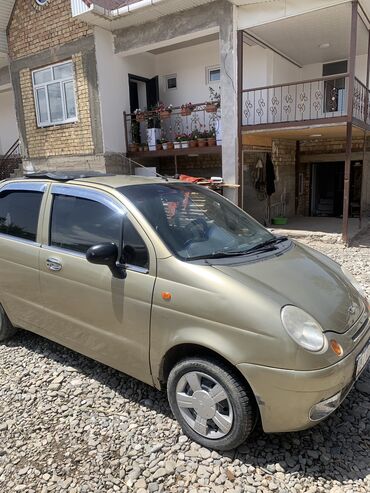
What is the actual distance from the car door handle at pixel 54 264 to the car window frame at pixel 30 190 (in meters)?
0.24

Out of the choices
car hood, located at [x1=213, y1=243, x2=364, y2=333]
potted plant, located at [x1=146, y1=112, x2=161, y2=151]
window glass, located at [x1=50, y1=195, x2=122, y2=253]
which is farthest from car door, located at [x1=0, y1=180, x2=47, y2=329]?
potted plant, located at [x1=146, y1=112, x2=161, y2=151]

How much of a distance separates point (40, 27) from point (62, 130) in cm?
298

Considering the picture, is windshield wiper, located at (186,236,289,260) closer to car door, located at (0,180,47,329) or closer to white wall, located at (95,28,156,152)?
car door, located at (0,180,47,329)

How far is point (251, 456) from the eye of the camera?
2.53m

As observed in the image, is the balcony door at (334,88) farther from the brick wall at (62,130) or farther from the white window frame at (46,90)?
the white window frame at (46,90)

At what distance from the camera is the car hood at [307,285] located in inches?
93.8

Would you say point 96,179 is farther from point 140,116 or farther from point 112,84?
point 112,84

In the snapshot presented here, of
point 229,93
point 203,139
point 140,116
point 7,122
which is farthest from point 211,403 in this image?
point 7,122

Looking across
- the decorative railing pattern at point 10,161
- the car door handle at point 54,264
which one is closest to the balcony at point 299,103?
the car door handle at point 54,264

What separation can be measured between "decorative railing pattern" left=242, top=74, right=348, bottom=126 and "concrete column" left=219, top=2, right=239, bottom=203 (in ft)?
3.33

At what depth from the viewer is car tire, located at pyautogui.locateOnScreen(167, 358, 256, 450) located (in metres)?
2.36

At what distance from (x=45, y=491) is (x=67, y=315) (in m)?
1.26

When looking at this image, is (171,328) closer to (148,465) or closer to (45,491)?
(148,465)

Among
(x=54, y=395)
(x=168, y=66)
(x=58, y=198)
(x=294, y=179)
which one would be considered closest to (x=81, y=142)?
(x=168, y=66)
